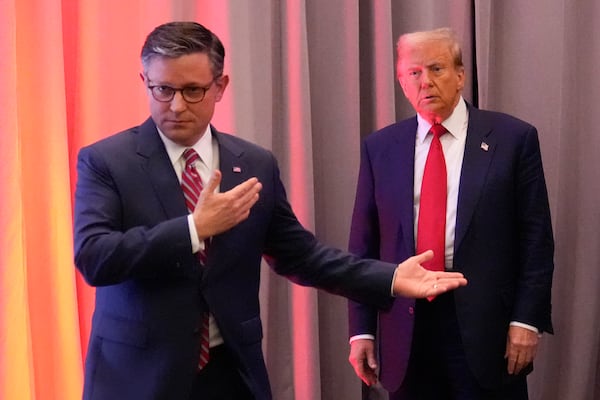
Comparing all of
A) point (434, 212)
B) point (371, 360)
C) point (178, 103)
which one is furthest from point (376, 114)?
point (178, 103)

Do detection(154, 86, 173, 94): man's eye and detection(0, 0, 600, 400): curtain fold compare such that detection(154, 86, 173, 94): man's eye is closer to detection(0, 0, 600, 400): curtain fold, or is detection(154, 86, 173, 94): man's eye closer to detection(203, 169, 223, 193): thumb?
detection(203, 169, 223, 193): thumb

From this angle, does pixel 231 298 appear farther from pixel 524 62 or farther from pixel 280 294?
pixel 524 62

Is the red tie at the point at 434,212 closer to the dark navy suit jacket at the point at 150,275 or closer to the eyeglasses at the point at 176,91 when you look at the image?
the dark navy suit jacket at the point at 150,275

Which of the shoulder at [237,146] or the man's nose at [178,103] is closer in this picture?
the man's nose at [178,103]

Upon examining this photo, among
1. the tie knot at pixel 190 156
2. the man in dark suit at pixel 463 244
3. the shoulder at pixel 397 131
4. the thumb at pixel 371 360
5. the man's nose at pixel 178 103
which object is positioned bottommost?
the thumb at pixel 371 360

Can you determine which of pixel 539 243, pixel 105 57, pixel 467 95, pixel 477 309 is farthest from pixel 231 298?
pixel 467 95

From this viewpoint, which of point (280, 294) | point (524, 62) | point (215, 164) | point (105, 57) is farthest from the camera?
point (524, 62)

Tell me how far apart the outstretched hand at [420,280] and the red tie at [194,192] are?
51cm

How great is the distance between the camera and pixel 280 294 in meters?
3.35

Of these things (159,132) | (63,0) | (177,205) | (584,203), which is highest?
(63,0)

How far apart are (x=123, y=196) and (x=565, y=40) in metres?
2.35

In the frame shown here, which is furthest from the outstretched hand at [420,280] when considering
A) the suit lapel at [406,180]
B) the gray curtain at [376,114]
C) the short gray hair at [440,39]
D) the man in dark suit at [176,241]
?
the gray curtain at [376,114]

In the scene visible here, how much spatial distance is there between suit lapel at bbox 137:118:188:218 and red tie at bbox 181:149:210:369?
1.0 inches

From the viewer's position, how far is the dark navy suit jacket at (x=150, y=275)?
5.80 ft
